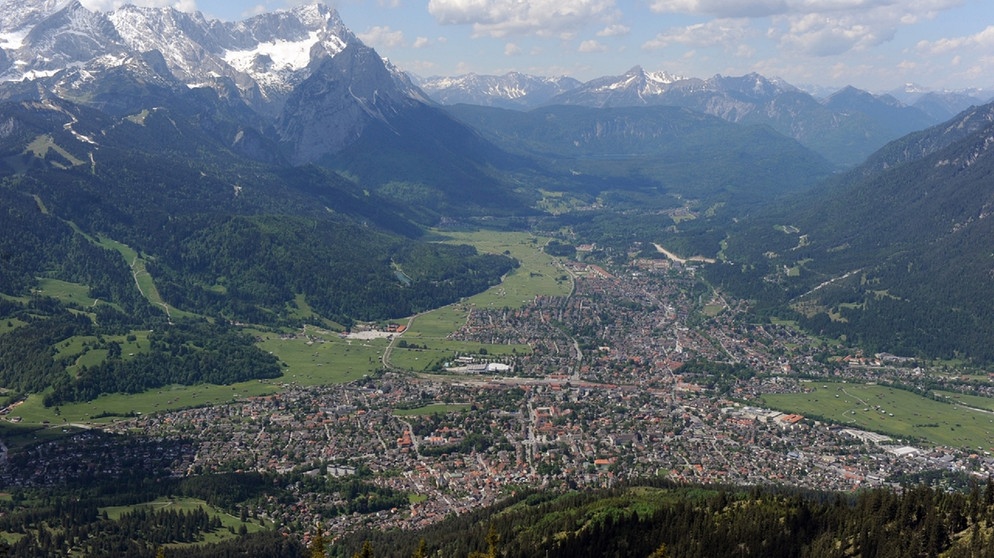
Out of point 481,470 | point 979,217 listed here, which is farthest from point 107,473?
point 979,217

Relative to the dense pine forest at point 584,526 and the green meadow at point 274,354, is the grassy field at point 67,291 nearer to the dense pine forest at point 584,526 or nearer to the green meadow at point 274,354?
the green meadow at point 274,354

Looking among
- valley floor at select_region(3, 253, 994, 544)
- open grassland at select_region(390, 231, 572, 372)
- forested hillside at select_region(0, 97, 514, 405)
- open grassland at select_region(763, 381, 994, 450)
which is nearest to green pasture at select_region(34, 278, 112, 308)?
forested hillside at select_region(0, 97, 514, 405)

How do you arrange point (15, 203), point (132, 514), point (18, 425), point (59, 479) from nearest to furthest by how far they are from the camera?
point (132, 514) → point (59, 479) → point (18, 425) → point (15, 203)

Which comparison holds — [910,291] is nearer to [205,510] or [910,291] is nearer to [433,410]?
[433,410]

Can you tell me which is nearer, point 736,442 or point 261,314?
point 736,442

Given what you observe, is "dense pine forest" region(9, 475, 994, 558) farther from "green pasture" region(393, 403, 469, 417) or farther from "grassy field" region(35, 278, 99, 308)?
"grassy field" region(35, 278, 99, 308)

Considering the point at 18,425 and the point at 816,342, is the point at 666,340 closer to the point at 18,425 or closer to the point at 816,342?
the point at 816,342

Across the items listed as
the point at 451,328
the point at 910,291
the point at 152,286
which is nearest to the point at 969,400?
the point at 910,291
